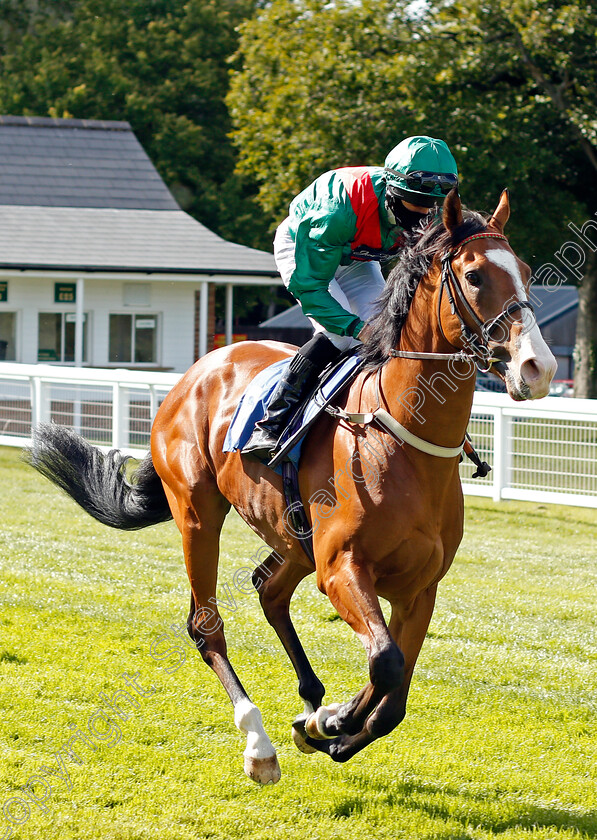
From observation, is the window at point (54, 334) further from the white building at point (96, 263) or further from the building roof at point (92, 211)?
the building roof at point (92, 211)

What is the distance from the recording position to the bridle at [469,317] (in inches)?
117

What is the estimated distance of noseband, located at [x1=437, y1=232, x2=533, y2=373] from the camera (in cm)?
298

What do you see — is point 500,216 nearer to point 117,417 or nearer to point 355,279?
point 355,279

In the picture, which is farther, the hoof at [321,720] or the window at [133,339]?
the window at [133,339]

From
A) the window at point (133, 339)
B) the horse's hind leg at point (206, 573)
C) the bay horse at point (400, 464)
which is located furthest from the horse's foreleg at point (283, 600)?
the window at point (133, 339)

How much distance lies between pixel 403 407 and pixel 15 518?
20.3 feet

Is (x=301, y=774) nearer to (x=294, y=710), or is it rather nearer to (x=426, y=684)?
(x=294, y=710)

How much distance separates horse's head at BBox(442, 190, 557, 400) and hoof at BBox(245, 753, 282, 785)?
1621 mm

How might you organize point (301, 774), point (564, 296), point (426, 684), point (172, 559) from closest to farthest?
1. point (301, 774)
2. point (426, 684)
3. point (172, 559)
4. point (564, 296)

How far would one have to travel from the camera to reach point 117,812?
11.3ft

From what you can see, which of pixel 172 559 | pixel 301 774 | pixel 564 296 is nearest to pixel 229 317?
pixel 172 559

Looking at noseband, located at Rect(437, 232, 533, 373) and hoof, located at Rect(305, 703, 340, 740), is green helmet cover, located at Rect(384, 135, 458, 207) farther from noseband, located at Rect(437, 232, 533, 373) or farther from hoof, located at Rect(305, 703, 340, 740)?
hoof, located at Rect(305, 703, 340, 740)

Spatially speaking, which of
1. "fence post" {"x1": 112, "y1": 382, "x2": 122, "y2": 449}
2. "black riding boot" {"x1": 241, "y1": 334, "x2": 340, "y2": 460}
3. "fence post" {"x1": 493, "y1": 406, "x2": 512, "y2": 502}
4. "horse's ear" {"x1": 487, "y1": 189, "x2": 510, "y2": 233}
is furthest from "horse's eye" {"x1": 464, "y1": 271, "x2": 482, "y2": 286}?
"fence post" {"x1": 112, "y1": 382, "x2": 122, "y2": 449}

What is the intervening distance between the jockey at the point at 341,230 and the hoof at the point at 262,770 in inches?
43.3
